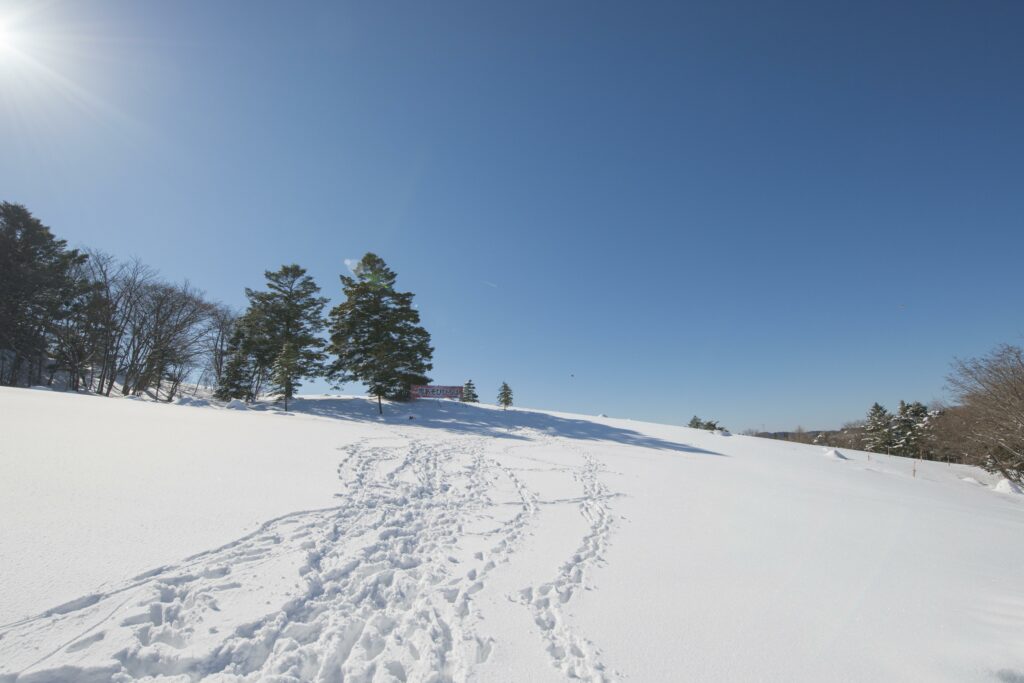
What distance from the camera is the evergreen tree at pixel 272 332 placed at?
2191cm

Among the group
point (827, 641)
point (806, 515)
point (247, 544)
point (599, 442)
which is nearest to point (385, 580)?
point (247, 544)

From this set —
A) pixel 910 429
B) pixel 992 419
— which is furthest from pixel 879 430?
pixel 992 419

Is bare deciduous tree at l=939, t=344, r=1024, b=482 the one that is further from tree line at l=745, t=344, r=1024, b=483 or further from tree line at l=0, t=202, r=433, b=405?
tree line at l=0, t=202, r=433, b=405

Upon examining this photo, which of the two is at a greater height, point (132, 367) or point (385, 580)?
point (132, 367)

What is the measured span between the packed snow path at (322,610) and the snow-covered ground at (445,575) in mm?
18

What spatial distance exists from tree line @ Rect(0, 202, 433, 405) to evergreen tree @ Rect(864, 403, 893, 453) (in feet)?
178

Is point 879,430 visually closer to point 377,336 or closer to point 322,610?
point 377,336

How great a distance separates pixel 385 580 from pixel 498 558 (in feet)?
4.46

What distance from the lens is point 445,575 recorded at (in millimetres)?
3840

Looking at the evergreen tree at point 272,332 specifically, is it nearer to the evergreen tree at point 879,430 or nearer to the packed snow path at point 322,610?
the packed snow path at point 322,610

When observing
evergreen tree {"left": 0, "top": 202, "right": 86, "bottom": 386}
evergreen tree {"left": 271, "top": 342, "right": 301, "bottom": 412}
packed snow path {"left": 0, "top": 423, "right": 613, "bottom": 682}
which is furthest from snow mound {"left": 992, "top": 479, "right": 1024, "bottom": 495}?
evergreen tree {"left": 0, "top": 202, "right": 86, "bottom": 386}

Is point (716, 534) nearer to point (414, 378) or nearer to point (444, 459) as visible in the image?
point (444, 459)

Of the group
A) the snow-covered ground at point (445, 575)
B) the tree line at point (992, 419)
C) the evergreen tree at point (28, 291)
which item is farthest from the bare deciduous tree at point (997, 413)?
the evergreen tree at point (28, 291)

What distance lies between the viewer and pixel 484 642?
287cm
